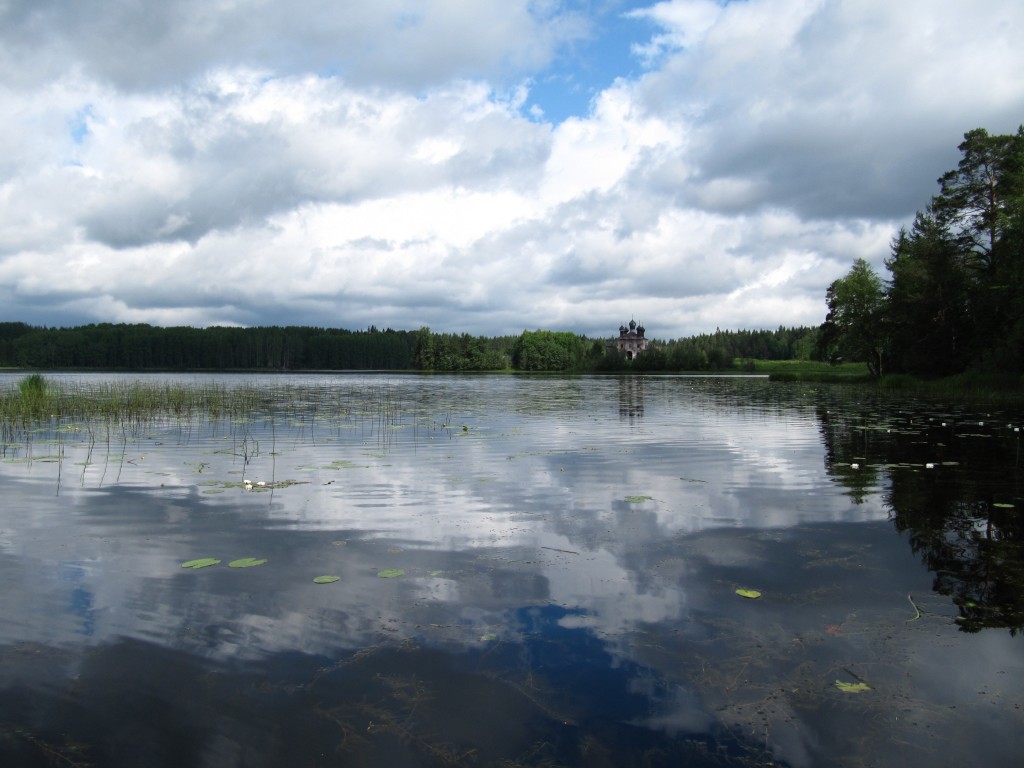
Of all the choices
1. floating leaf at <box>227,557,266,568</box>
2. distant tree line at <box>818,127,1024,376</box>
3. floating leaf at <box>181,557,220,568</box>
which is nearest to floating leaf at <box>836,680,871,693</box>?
floating leaf at <box>227,557,266,568</box>

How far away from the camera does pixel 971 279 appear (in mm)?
51250

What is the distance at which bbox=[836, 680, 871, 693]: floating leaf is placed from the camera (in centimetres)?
503

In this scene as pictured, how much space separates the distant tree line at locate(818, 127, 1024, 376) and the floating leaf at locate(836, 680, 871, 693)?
41.8m

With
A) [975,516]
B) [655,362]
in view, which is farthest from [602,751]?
[655,362]

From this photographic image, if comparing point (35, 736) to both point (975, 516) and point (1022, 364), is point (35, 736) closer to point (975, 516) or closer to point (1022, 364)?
point (975, 516)

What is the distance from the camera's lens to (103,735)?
4523 millimetres

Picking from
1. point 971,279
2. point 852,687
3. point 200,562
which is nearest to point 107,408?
point 200,562

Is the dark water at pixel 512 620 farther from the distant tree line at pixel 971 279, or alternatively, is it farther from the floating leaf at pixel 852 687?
the distant tree line at pixel 971 279

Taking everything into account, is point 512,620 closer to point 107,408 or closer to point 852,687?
point 852,687

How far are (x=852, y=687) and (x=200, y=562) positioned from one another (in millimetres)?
6967

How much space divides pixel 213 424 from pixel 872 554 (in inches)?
916

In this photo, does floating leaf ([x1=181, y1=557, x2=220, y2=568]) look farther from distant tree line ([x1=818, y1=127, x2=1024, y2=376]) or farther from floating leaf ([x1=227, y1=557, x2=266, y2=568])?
distant tree line ([x1=818, y1=127, x2=1024, y2=376])

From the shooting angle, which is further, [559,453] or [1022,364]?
[1022,364]

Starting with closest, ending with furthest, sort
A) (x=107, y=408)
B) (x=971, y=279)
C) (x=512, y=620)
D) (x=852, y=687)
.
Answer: (x=852, y=687)
(x=512, y=620)
(x=107, y=408)
(x=971, y=279)
